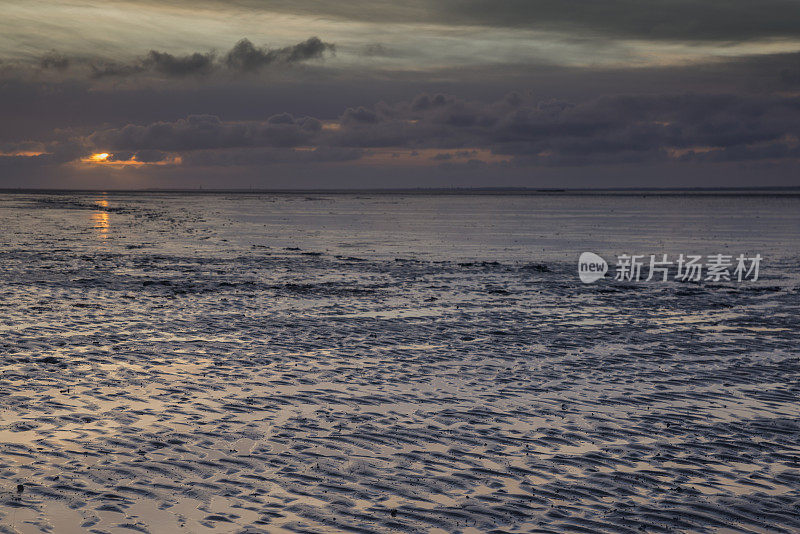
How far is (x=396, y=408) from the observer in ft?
41.3

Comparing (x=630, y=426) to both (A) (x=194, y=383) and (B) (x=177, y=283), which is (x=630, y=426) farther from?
(B) (x=177, y=283)

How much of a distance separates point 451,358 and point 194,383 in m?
5.45

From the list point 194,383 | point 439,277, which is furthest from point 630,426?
point 439,277

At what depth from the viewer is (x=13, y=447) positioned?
33.7 feet

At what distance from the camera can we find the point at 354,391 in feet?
44.7

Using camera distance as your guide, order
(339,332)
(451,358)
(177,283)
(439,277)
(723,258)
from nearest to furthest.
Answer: (451,358), (339,332), (177,283), (439,277), (723,258)

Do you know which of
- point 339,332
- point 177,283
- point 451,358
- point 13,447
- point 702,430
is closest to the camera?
point 13,447

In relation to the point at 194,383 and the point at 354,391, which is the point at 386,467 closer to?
the point at 354,391

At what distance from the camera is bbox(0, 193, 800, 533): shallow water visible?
8.62 meters

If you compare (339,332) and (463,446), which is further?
(339,332)

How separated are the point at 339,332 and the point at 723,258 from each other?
27.4m

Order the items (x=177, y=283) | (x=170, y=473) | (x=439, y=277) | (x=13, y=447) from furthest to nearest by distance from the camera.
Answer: (x=439, y=277), (x=177, y=283), (x=13, y=447), (x=170, y=473)

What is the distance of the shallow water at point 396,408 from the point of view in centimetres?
862

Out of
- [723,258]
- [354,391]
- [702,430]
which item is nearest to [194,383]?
[354,391]
